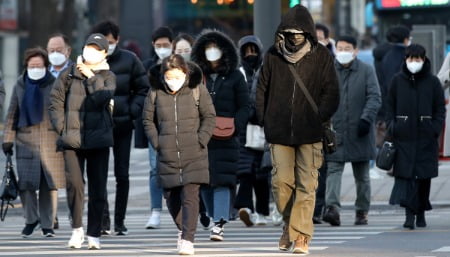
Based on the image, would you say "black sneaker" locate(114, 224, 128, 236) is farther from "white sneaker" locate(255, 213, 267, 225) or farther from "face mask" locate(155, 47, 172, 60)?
"face mask" locate(155, 47, 172, 60)

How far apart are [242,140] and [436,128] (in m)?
2.04

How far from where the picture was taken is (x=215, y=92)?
1500cm

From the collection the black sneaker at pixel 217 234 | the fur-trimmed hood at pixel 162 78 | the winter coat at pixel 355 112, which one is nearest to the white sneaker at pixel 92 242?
the black sneaker at pixel 217 234

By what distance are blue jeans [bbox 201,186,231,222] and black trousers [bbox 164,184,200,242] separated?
4.06 ft

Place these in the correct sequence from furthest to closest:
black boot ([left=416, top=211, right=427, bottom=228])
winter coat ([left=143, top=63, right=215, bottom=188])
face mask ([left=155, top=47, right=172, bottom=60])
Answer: face mask ([left=155, top=47, right=172, bottom=60])
black boot ([left=416, top=211, right=427, bottom=228])
winter coat ([left=143, top=63, right=215, bottom=188])

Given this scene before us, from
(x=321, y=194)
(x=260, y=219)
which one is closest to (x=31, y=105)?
(x=260, y=219)

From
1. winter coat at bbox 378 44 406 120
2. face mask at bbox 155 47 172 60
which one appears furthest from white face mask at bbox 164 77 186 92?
winter coat at bbox 378 44 406 120

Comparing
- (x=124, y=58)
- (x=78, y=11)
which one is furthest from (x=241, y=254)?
(x=78, y=11)

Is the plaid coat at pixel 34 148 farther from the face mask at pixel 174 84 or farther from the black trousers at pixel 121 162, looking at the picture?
the face mask at pixel 174 84

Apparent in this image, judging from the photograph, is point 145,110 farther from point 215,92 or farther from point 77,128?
point 215,92

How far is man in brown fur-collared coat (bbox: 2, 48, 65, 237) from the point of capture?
1527 centimetres

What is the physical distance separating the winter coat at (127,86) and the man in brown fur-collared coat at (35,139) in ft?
2.32

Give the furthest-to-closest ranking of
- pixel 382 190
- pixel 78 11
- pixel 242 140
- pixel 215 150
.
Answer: pixel 78 11 → pixel 382 190 → pixel 242 140 → pixel 215 150

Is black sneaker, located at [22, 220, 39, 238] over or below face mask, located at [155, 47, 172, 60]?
below
